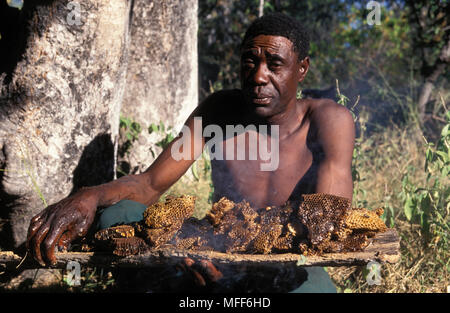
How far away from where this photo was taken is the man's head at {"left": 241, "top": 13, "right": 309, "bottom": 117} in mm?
2326

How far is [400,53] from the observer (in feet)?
30.1

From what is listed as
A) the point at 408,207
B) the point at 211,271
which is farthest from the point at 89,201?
the point at 408,207

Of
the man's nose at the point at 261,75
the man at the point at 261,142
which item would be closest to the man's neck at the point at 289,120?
the man at the point at 261,142

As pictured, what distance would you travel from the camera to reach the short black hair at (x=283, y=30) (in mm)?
→ 2338

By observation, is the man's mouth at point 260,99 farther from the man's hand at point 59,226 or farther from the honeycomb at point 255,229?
the man's hand at point 59,226

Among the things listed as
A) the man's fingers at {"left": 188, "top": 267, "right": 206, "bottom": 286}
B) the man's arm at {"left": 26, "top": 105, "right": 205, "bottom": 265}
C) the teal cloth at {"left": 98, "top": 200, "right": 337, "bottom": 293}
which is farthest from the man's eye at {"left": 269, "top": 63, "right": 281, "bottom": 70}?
the man's fingers at {"left": 188, "top": 267, "right": 206, "bottom": 286}

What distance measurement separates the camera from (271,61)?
7.65ft

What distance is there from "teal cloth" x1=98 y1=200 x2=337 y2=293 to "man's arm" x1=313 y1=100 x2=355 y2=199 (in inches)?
15.5

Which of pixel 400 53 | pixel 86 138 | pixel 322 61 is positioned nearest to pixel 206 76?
pixel 322 61

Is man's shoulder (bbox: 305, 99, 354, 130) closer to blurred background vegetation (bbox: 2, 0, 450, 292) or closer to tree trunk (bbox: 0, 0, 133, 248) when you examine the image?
blurred background vegetation (bbox: 2, 0, 450, 292)

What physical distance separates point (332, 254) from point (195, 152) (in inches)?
47.0

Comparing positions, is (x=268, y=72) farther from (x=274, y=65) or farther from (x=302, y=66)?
(x=302, y=66)
